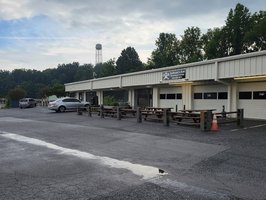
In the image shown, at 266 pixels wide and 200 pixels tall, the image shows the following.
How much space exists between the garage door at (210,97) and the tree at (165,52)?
39.6m

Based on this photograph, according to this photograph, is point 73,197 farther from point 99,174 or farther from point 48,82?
point 48,82

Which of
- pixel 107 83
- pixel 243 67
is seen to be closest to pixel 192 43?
pixel 107 83

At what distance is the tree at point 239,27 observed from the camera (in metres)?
50.4

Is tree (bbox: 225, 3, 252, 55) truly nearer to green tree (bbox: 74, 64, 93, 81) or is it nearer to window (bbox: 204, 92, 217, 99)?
window (bbox: 204, 92, 217, 99)

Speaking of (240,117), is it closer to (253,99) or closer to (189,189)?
(253,99)

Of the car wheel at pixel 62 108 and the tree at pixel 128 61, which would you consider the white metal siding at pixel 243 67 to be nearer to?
the car wheel at pixel 62 108

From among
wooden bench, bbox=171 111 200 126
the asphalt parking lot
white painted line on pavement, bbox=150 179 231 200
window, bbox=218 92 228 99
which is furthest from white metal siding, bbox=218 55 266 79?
white painted line on pavement, bbox=150 179 231 200

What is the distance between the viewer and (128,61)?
95.2 meters

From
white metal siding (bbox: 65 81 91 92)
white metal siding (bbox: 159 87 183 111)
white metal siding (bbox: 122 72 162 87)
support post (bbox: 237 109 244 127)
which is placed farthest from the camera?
white metal siding (bbox: 65 81 91 92)

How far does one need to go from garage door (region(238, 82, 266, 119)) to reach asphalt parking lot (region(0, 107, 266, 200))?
7338 mm

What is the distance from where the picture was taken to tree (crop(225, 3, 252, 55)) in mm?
50406

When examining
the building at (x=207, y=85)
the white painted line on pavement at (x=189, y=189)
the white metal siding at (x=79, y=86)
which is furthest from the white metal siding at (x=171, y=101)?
the white painted line on pavement at (x=189, y=189)

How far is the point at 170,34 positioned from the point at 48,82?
6509 centimetres

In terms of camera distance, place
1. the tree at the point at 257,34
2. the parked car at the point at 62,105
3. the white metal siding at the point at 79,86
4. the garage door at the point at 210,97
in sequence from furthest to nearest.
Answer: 1. the tree at the point at 257,34
2. the white metal siding at the point at 79,86
3. the parked car at the point at 62,105
4. the garage door at the point at 210,97
